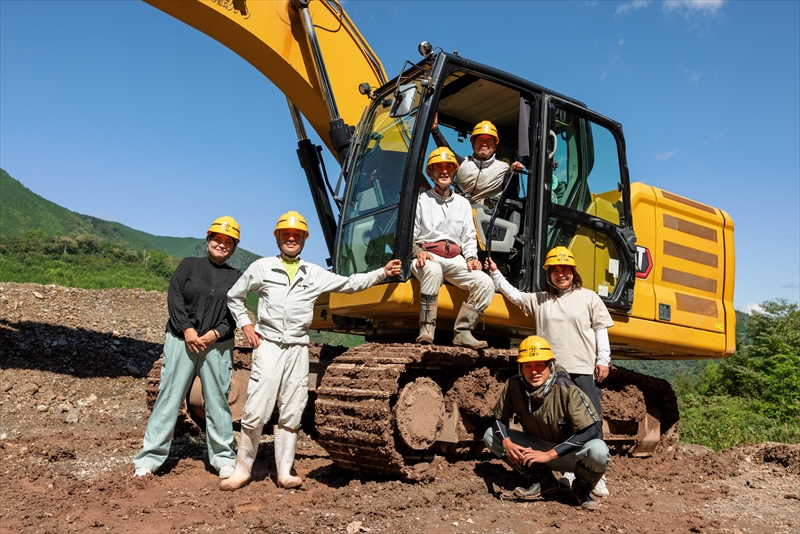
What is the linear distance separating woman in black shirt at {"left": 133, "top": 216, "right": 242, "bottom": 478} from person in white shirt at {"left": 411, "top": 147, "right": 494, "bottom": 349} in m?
1.36

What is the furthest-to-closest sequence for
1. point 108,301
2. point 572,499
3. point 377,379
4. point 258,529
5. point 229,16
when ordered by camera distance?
point 108,301 → point 229,16 → point 572,499 → point 377,379 → point 258,529

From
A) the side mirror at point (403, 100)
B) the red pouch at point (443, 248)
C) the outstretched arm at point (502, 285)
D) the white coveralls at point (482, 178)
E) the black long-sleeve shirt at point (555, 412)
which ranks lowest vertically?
the black long-sleeve shirt at point (555, 412)

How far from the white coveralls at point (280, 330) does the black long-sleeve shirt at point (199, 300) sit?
162 mm

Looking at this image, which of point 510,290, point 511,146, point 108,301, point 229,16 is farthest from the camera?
point 108,301

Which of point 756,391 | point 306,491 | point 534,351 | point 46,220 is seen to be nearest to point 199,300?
point 306,491

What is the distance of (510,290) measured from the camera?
16.6 ft

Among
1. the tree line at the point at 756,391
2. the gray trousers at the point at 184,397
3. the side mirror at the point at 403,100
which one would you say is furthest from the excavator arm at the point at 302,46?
the tree line at the point at 756,391

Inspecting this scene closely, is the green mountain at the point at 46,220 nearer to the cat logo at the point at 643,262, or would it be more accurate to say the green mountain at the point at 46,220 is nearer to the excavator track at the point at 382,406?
the cat logo at the point at 643,262

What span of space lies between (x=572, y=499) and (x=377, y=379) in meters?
1.59

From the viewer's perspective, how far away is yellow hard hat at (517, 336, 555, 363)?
4.39 metres

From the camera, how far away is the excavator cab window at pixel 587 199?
Result: 5.61 m

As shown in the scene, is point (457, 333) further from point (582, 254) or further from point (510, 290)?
point (582, 254)

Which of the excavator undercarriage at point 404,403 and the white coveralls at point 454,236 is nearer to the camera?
the excavator undercarriage at point 404,403

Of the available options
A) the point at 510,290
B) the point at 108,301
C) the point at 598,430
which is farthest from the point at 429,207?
the point at 108,301
